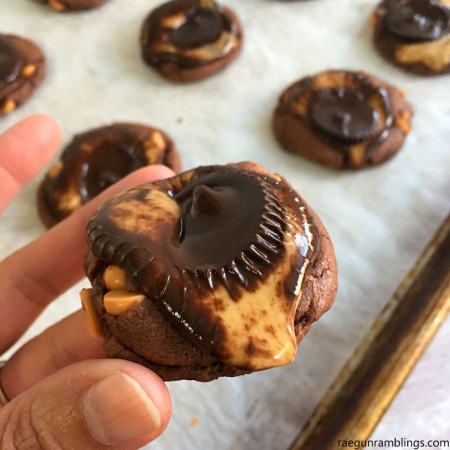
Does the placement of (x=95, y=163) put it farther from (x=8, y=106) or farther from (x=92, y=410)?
(x=92, y=410)

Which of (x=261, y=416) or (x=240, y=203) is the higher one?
(x=240, y=203)

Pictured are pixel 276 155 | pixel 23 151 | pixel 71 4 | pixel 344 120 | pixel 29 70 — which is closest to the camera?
pixel 23 151

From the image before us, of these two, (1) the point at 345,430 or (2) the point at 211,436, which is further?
(2) the point at 211,436

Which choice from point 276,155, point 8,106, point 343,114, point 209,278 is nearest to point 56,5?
point 8,106

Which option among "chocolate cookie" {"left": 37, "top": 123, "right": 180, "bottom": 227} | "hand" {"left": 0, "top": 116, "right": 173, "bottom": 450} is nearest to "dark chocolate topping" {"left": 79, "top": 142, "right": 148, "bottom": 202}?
"chocolate cookie" {"left": 37, "top": 123, "right": 180, "bottom": 227}

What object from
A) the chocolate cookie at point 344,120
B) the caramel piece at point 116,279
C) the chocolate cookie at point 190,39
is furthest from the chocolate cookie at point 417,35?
the caramel piece at point 116,279

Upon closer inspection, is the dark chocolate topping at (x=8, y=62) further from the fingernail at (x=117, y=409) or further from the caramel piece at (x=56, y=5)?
the fingernail at (x=117, y=409)

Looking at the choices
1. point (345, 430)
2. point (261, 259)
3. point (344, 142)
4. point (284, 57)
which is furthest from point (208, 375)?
point (284, 57)

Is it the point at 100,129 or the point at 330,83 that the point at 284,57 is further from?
the point at 100,129
